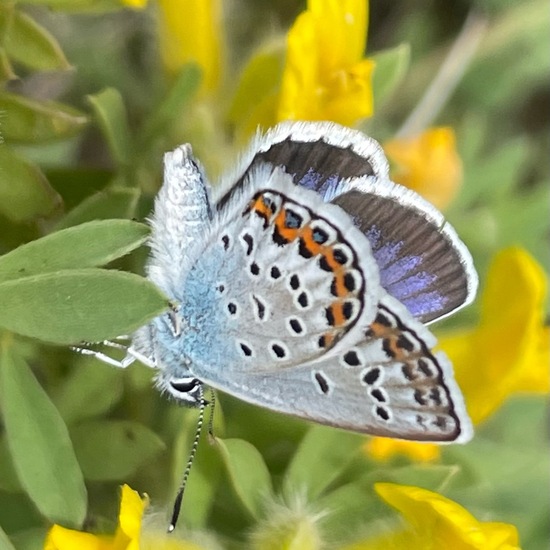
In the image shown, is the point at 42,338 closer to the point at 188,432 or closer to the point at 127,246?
the point at 127,246

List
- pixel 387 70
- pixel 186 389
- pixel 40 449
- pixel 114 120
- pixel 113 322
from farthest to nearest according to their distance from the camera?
1. pixel 387 70
2. pixel 114 120
3. pixel 186 389
4. pixel 40 449
5. pixel 113 322

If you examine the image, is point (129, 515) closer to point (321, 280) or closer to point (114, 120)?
point (321, 280)

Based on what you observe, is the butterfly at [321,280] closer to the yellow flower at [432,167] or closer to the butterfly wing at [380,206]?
the butterfly wing at [380,206]

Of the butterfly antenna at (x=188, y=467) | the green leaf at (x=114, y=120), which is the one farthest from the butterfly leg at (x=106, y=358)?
the green leaf at (x=114, y=120)

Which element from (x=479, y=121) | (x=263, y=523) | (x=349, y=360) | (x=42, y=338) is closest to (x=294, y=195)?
(x=349, y=360)

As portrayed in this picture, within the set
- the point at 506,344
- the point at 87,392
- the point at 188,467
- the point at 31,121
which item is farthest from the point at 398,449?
the point at 31,121

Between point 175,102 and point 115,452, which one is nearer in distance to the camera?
point 115,452
